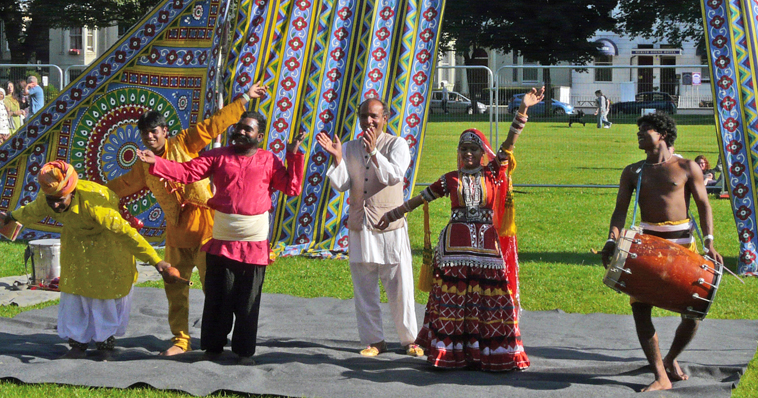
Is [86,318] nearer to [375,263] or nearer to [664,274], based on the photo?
[375,263]

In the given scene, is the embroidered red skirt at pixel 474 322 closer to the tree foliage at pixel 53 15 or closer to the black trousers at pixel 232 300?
the black trousers at pixel 232 300

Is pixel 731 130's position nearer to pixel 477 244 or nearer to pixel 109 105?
pixel 477 244

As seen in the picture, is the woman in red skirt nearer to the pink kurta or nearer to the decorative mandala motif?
the pink kurta

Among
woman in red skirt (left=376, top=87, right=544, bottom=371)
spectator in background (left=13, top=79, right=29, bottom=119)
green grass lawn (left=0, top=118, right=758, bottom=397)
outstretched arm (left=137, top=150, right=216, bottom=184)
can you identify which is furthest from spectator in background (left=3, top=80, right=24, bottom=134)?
woman in red skirt (left=376, top=87, right=544, bottom=371)

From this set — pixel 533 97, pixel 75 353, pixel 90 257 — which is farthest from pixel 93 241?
pixel 533 97

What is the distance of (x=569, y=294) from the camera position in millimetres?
7680

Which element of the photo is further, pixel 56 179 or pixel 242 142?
pixel 242 142

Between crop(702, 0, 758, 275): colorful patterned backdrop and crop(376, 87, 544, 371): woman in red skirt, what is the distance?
3.16m

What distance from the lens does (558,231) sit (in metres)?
10.9

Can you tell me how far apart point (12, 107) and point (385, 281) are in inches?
438

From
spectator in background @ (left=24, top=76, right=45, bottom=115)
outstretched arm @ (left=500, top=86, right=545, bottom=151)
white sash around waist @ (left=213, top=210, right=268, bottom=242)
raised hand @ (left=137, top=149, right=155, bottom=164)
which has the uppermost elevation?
spectator in background @ (left=24, top=76, right=45, bottom=115)

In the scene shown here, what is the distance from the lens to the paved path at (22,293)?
7.30m

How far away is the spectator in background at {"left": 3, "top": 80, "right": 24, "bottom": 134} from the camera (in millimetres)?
14727

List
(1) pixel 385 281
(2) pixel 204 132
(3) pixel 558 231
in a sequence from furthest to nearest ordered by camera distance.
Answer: (3) pixel 558 231 < (2) pixel 204 132 < (1) pixel 385 281
